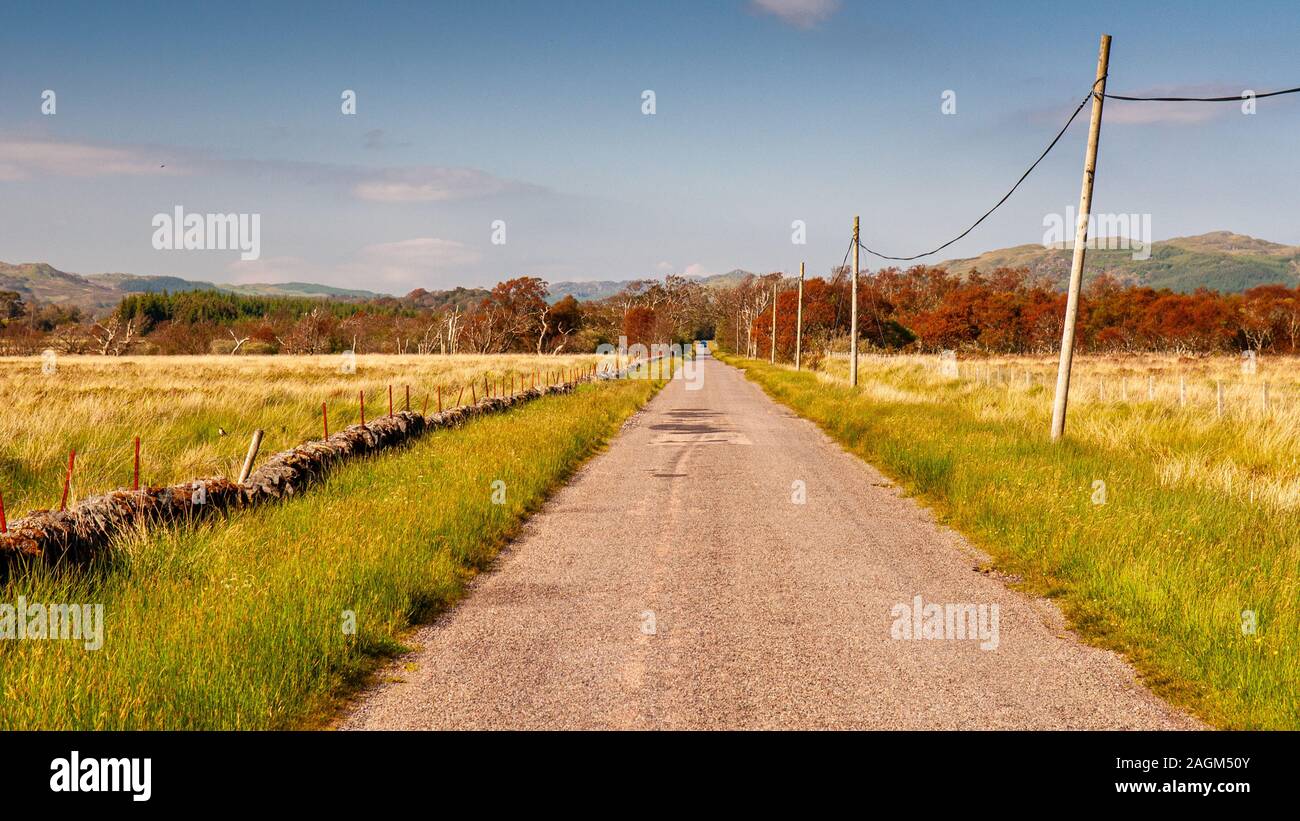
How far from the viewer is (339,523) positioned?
7348 mm

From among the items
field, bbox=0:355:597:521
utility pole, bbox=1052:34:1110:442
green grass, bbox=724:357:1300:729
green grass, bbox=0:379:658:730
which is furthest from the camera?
utility pole, bbox=1052:34:1110:442

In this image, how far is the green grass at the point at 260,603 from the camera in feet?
12.7

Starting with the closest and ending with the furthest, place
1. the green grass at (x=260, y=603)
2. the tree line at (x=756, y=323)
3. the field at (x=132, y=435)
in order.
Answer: the green grass at (x=260, y=603)
the field at (x=132, y=435)
the tree line at (x=756, y=323)

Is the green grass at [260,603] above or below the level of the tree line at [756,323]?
below

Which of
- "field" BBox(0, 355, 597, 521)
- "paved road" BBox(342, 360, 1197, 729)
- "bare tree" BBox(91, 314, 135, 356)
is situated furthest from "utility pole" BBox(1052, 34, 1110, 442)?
"bare tree" BBox(91, 314, 135, 356)

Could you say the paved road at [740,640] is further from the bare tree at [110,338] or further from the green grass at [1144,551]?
the bare tree at [110,338]

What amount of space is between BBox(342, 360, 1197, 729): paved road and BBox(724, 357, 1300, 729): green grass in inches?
13.3

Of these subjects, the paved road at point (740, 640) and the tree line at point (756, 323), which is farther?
the tree line at point (756, 323)

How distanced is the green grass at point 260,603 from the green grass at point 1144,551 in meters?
5.11

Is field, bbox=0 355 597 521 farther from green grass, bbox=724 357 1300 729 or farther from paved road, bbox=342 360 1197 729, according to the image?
green grass, bbox=724 357 1300 729

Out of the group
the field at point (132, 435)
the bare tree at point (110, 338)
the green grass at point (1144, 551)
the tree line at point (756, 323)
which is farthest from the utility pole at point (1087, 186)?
the bare tree at point (110, 338)

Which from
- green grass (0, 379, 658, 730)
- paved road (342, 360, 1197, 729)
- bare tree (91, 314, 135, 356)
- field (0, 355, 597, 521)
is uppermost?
bare tree (91, 314, 135, 356)

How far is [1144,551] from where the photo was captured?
6449 millimetres

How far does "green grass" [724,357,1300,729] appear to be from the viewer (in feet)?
14.7
